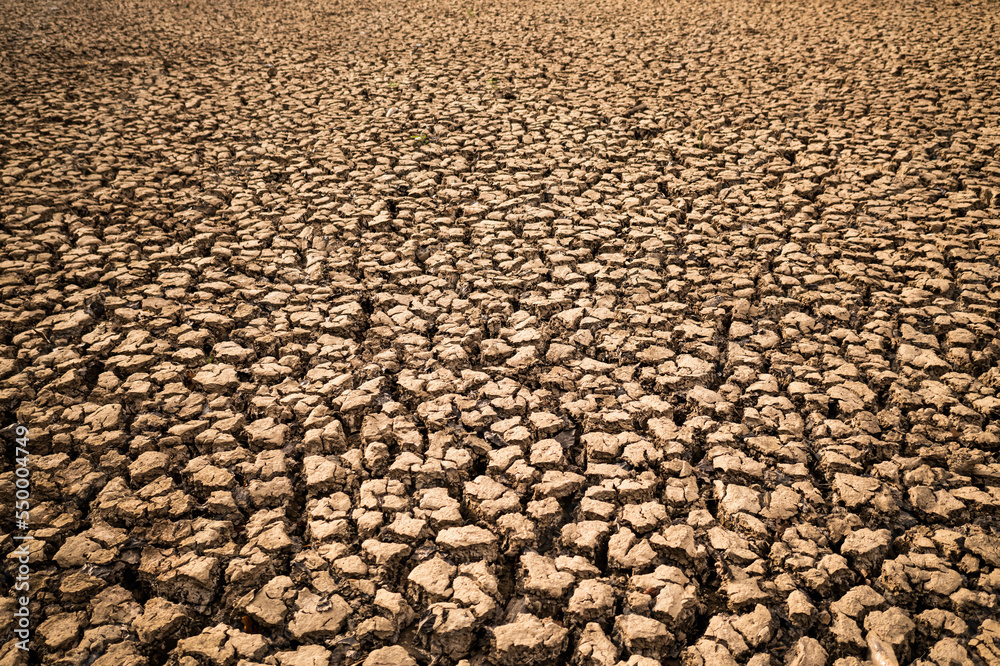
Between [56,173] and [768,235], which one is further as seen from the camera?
[56,173]

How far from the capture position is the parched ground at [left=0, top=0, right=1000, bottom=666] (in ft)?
4.34

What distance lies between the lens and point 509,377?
1967 mm

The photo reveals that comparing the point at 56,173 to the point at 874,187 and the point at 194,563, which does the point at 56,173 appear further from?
the point at 874,187

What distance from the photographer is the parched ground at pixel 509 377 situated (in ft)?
4.34

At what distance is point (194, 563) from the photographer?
1.40 m

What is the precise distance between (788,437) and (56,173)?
3.84 meters

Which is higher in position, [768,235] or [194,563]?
[768,235]

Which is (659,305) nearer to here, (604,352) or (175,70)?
(604,352)

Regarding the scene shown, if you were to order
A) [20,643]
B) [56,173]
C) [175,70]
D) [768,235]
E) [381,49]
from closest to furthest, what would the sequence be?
→ [20,643]
[768,235]
[56,173]
[175,70]
[381,49]

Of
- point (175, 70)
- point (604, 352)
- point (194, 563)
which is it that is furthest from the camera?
point (175, 70)

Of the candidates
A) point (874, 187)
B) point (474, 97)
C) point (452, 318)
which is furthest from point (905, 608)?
point (474, 97)

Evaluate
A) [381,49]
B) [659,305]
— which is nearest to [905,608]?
[659,305]

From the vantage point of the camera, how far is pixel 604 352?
2051mm

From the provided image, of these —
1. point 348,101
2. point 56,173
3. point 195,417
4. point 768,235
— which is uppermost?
point 348,101
